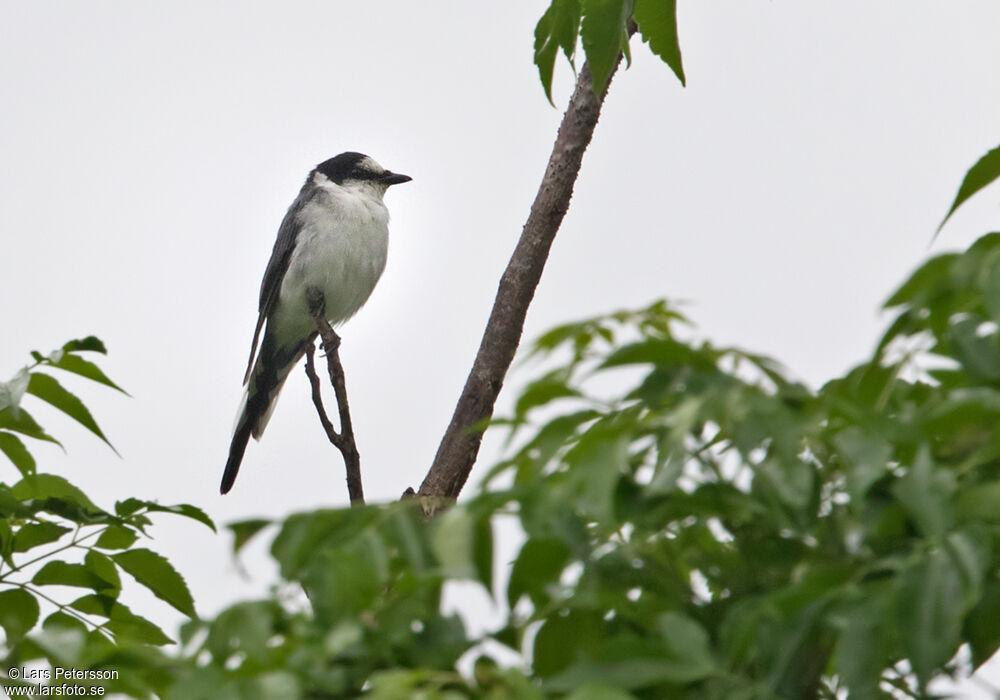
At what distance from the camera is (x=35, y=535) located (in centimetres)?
241

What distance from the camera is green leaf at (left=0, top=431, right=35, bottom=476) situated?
2.38 metres

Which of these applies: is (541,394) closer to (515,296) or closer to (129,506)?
(129,506)

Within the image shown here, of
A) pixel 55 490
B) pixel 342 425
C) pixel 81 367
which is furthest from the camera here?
pixel 342 425

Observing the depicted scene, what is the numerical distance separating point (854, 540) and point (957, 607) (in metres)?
0.26

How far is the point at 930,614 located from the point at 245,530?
31.2 inches

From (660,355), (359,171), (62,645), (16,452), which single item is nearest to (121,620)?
(16,452)

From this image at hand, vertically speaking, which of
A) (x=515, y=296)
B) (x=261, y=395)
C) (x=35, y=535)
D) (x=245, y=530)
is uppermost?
(x=261, y=395)

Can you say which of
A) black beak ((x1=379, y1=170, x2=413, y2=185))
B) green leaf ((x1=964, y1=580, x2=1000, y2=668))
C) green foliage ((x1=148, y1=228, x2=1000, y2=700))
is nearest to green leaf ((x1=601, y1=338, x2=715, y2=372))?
green foliage ((x1=148, y1=228, x2=1000, y2=700))

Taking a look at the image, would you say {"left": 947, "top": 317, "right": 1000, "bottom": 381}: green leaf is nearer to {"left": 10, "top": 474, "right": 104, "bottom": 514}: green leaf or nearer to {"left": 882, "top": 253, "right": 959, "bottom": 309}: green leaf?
{"left": 882, "top": 253, "right": 959, "bottom": 309}: green leaf

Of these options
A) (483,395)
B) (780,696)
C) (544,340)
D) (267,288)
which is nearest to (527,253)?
(483,395)

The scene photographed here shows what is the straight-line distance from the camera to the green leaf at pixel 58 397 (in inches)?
87.1

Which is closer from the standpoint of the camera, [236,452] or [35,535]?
[35,535]

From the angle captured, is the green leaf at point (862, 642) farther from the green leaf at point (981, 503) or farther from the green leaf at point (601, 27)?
the green leaf at point (601, 27)

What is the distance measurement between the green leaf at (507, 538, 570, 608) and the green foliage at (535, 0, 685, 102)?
1009mm
